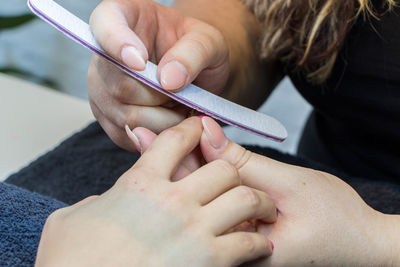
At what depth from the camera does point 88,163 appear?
559mm

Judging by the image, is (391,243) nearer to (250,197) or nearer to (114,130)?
(250,197)

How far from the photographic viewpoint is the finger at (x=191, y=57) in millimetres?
362

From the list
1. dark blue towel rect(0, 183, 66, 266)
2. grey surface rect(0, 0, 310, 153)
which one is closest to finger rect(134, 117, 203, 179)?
dark blue towel rect(0, 183, 66, 266)

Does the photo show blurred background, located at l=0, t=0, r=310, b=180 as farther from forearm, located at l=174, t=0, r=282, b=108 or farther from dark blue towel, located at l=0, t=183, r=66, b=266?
dark blue towel, located at l=0, t=183, r=66, b=266

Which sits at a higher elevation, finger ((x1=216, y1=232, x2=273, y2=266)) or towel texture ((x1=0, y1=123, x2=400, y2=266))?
finger ((x1=216, y1=232, x2=273, y2=266))

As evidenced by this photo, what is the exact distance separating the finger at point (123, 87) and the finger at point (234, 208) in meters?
0.12

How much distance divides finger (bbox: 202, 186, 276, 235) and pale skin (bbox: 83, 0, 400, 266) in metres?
0.03

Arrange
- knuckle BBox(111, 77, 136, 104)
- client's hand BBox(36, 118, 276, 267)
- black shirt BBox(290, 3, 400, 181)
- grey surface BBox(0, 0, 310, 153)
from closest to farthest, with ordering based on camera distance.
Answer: client's hand BBox(36, 118, 276, 267) < knuckle BBox(111, 77, 136, 104) < black shirt BBox(290, 3, 400, 181) < grey surface BBox(0, 0, 310, 153)

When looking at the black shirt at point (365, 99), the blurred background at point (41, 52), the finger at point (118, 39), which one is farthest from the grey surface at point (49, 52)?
the finger at point (118, 39)

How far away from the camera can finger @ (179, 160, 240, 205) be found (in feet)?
1.03

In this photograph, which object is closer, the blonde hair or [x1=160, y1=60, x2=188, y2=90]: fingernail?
[x1=160, y1=60, x2=188, y2=90]: fingernail

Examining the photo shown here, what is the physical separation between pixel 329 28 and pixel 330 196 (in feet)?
0.71

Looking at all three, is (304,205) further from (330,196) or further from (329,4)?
(329,4)

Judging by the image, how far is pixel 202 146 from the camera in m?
0.37
